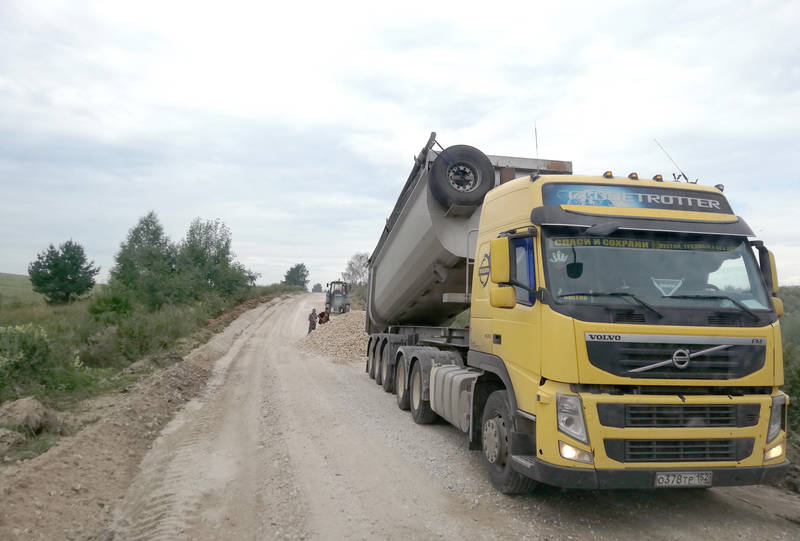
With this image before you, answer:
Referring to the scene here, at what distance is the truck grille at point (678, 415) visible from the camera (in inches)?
179

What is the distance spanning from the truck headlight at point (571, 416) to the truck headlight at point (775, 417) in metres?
1.69

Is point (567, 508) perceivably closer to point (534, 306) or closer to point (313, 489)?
point (534, 306)

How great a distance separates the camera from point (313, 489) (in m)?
5.52

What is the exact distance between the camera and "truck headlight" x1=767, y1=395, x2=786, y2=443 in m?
4.77

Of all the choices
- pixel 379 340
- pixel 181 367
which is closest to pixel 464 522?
pixel 379 340

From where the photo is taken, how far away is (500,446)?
18.1 feet

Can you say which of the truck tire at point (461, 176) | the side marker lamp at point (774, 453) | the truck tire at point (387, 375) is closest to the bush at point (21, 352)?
the truck tire at point (387, 375)

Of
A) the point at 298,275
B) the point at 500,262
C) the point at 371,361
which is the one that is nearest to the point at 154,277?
the point at 371,361

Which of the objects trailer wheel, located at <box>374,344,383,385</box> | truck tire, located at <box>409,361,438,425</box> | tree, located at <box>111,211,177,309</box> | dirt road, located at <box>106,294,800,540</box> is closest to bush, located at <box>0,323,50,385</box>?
dirt road, located at <box>106,294,800,540</box>

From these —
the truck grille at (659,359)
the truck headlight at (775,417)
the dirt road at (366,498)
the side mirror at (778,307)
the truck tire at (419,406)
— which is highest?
the side mirror at (778,307)

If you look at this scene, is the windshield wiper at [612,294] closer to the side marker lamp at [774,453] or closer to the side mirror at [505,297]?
the side mirror at [505,297]

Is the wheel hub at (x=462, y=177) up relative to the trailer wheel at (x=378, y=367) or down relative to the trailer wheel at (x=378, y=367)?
up

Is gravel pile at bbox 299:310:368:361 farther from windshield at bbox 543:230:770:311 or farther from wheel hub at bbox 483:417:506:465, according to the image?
windshield at bbox 543:230:770:311

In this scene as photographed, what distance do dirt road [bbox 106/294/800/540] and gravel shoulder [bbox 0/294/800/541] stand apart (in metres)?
0.02
